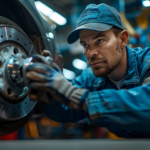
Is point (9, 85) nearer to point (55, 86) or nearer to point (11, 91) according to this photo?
point (11, 91)

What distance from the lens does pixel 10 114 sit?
2.16ft

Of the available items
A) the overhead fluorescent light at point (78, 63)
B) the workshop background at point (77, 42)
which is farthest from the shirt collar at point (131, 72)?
the overhead fluorescent light at point (78, 63)

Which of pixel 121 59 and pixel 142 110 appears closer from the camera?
pixel 142 110

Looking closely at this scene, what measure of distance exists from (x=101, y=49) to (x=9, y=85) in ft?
1.45

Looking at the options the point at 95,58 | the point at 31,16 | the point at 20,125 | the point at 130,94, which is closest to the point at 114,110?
the point at 130,94

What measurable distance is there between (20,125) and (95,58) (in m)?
0.46

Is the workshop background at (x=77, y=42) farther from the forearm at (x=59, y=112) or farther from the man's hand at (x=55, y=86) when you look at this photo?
the man's hand at (x=55, y=86)

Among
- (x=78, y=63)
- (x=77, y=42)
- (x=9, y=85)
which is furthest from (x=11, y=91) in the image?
(x=78, y=63)

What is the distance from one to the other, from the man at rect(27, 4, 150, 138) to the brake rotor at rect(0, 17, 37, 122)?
0.31ft

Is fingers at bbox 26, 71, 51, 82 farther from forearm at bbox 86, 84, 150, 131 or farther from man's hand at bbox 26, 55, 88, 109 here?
forearm at bbox 86, 84, 150, 131

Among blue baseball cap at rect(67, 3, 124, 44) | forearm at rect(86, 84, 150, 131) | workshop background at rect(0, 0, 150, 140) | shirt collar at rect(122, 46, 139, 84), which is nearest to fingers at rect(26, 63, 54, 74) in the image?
forearm at rect(86, 84, 150, 131)

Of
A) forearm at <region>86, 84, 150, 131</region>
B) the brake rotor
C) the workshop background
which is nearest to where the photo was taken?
forearm at <region>86, 84, 150, 131</region>

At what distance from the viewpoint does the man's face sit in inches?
30.7

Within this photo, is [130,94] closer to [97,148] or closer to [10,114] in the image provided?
[97,148]
